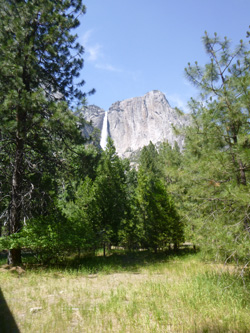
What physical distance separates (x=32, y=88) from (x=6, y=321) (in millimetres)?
8605

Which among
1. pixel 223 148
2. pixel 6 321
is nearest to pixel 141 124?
pixel 223 148

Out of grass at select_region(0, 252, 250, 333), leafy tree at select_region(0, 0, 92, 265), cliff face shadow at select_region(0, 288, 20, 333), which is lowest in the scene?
grass at select_region(0, 252, 250, 333)

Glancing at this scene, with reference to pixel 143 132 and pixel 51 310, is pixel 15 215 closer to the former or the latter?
pixel 51 310

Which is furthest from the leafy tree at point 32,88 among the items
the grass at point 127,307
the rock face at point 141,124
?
the rock face at point 141,124

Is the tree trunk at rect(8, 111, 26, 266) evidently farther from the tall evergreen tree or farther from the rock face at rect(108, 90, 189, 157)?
the rock face at rect(108, 90, 189, 157)

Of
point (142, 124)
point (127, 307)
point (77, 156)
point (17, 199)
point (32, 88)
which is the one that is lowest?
point (127, 307)

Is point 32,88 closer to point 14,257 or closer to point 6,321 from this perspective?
point 14,257

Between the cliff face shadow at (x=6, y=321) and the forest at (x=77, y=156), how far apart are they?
328 centimetres

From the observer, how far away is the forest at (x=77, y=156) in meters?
5.13

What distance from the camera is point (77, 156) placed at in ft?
31.5

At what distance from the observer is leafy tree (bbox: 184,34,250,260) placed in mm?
4707

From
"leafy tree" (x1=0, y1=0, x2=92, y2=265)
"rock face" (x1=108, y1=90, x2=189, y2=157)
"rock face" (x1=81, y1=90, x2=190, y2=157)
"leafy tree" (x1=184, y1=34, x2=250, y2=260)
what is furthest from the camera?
"rock face" (x1=108, y1=90, x2=189, y2=157)

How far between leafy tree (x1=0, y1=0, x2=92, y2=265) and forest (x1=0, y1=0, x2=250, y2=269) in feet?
0.13

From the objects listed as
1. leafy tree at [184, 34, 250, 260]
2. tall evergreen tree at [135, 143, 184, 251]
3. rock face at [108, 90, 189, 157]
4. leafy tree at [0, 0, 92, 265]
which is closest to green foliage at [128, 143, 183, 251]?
tall evergreen tree at [135, 143, 184, 251]
